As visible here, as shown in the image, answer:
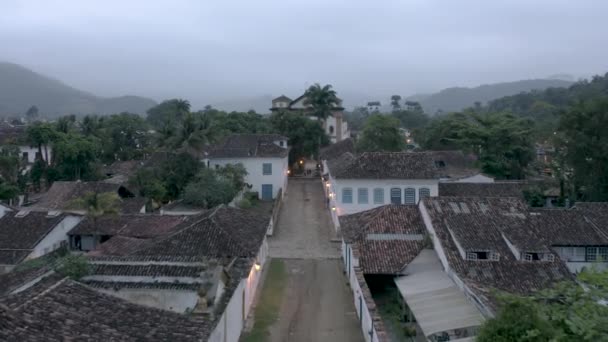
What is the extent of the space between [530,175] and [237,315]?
3671 centimetres

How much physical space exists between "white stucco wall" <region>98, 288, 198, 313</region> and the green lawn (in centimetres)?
385

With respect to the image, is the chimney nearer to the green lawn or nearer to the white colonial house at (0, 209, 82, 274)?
the green lawn

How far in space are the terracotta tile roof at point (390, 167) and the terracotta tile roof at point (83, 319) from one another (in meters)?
20.6

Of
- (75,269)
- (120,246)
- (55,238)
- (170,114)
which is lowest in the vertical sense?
(55,238)

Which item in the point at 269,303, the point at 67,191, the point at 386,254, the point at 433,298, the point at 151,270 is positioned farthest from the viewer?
the point at 67,191

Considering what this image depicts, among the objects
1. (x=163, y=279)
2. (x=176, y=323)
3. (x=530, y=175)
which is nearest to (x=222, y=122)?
(x=530, y=175)

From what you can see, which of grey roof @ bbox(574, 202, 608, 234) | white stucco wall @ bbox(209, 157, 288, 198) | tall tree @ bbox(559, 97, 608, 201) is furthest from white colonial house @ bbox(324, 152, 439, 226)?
tall tree @ bbox(559, 97, 608, 201)

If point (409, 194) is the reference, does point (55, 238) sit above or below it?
below

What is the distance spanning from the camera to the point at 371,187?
30.5 metres

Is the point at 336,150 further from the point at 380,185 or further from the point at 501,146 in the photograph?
the point at 380,185

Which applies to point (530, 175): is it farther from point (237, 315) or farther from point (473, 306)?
point (237, 315)

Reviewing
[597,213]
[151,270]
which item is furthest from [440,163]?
[151,270]

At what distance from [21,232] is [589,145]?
3184cm

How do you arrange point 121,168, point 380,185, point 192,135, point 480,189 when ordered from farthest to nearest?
point 121,168, point 192,135, point 480,189, point 380,185
